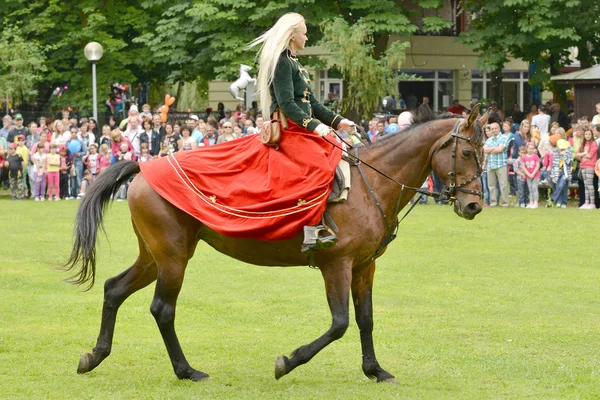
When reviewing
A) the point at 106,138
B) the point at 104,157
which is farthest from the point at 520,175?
the point at 106,138

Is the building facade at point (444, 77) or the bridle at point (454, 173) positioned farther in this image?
the building facade at point (444, 77)

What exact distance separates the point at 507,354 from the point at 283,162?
2.88 metres

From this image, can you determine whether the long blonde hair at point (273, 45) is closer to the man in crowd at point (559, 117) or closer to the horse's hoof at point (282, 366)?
the horse's hoof at point (282, 366)

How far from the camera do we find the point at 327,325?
1125 cm

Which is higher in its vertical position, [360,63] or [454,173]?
[360,63]

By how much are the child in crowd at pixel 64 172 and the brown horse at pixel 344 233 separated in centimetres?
1947

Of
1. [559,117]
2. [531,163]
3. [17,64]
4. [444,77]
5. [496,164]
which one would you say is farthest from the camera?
[444,77]

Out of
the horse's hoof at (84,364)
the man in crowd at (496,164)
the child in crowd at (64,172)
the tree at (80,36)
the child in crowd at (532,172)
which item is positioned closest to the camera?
the horse's hoof at (84,364)

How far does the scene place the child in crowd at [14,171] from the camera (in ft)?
93.4

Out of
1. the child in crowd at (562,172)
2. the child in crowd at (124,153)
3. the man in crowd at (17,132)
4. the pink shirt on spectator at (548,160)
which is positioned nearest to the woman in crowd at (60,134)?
the man in crowd at (17,132)

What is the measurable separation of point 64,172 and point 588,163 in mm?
13702

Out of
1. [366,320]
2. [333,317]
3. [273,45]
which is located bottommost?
[366,320]

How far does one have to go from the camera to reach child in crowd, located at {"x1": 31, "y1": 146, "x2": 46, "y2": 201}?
28016 millimetres

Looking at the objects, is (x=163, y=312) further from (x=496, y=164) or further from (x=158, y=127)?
(x=158, y=127)
